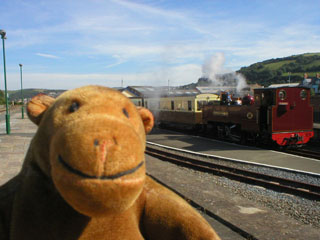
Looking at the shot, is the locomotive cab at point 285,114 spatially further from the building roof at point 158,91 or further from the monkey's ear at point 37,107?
the monkey's ear at point 37,107

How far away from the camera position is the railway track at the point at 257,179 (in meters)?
6.44

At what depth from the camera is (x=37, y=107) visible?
1.70m

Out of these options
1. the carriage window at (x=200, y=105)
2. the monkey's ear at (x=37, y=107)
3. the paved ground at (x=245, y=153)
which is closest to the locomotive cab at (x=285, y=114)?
the paved ground at (x=245, y=153)

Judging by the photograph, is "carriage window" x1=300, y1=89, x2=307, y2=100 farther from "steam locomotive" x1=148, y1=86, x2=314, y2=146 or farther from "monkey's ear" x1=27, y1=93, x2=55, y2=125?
"monkey's ear" x1=27, y1=93, x2=55, y2=125

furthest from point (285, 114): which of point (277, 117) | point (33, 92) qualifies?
point (33, 92)

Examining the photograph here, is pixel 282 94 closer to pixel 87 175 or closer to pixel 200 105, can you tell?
pixel 200 105

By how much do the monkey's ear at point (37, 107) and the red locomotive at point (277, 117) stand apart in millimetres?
10823

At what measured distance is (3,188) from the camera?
5.53 feet

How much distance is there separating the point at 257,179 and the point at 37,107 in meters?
6.54

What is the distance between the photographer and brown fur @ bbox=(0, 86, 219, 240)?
1204 millimetres

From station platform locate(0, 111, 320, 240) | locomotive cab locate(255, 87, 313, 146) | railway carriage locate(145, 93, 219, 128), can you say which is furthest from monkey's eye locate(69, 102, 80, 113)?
railway carriage locate(145, 93, 219, 128)

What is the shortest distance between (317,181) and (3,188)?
736 centimetres

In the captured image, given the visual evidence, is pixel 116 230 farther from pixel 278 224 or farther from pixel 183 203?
pixel 278 224

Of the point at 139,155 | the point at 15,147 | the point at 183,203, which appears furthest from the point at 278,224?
the point at 15,147
